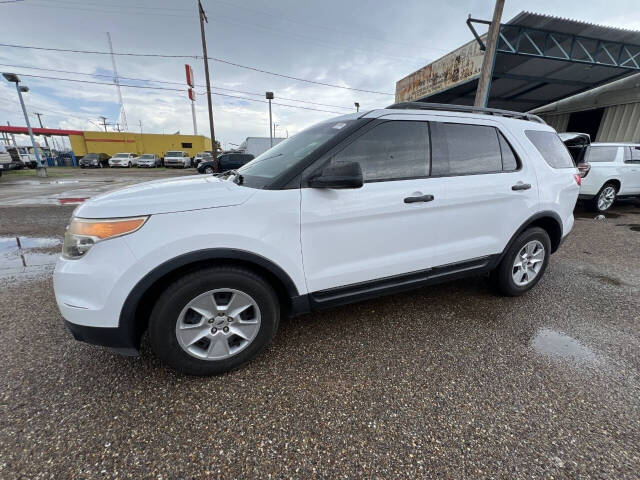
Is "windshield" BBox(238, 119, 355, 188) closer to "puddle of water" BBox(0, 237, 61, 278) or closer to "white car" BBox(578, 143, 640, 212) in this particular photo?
"puddle of water" BBox(0, 237, 61, 278)

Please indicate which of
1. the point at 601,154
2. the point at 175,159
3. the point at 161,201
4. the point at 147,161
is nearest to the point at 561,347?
the point at 161,201

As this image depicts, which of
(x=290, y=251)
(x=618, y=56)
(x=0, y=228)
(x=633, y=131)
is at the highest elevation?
(x=618, y=56)

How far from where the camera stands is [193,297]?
5.90 feet

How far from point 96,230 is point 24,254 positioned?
416cm

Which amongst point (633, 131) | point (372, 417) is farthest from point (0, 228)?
point (633, 131)

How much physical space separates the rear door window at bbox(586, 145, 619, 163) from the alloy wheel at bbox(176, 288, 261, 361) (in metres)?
9.61

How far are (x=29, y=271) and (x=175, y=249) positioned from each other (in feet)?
11.5

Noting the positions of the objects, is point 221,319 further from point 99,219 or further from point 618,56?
point 618,56

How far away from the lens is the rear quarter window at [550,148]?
2.97 m

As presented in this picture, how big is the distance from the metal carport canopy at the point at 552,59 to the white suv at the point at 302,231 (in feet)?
31.2

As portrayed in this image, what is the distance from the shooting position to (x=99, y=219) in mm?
1658

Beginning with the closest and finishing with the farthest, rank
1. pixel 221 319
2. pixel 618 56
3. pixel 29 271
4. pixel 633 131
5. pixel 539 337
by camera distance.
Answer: pixel 221 319, pixel 539 337, pixel 29 271, pixel 618 56, pixel 633 131

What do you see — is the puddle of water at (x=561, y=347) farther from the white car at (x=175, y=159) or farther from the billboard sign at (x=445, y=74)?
the white car at (x=175, y=159)

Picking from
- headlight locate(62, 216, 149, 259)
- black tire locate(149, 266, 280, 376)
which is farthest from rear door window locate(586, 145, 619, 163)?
headlight locate(62, 216, 149, 259)
